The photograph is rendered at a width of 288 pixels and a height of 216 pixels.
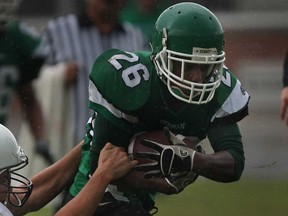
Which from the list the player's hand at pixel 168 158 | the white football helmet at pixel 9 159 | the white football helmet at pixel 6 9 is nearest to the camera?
the white football helmet at pixel 9 159

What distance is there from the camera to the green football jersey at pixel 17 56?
8.48 m

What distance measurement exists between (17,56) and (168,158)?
382cm

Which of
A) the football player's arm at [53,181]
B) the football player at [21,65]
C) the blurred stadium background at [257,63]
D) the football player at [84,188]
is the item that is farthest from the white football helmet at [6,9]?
the football player at [84,188]

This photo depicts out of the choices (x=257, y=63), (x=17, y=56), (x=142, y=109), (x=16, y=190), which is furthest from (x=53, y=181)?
(x=257, y=63)

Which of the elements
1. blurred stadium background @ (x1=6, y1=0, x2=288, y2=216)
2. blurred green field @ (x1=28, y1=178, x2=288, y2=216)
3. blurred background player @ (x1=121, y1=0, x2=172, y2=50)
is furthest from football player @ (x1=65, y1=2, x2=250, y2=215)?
blurred stadium background @ (x1=6, y1=0, x2=288, y2=216)

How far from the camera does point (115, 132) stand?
4.87 m

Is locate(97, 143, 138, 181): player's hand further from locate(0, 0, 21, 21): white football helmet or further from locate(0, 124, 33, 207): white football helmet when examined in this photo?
locate(0, 0, 21, 21): white football helmet

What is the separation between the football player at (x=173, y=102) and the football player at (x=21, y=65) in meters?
3.35

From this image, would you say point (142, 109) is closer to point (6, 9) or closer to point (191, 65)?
point (191, 65)

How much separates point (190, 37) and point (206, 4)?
5.97 m

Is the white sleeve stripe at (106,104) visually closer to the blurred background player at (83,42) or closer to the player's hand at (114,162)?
the player's hand at (114,162)

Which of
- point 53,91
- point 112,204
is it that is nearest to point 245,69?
point 53,91

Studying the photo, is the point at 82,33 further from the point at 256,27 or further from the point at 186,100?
the point at 186,100

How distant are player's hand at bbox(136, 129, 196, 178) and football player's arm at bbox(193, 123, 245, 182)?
0.04 m
